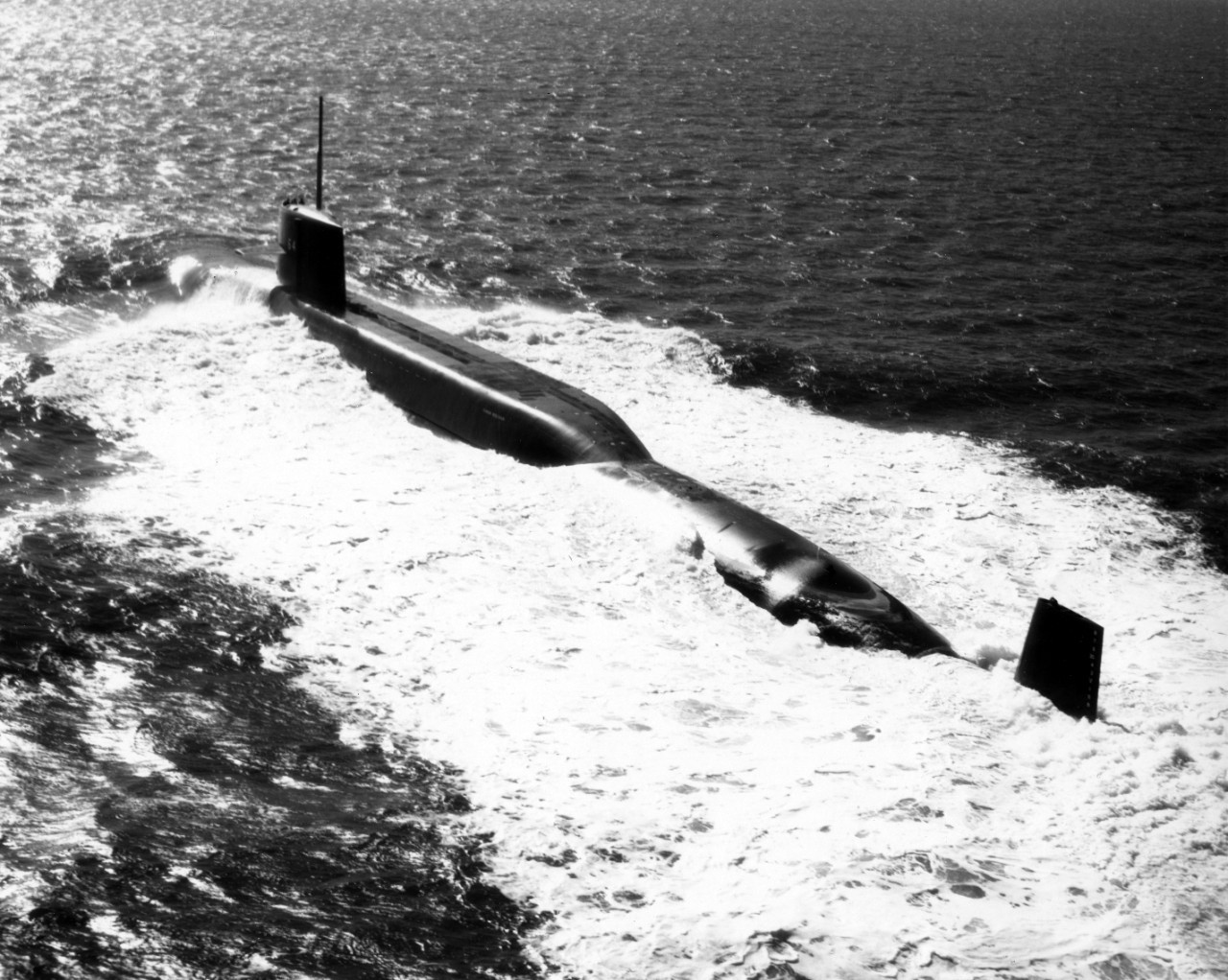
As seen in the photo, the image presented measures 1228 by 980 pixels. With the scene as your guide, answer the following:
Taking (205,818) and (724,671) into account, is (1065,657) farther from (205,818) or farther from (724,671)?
(205,818)

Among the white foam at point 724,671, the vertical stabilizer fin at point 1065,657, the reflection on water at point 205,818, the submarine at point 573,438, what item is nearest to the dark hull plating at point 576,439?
the submarine at point 573,438

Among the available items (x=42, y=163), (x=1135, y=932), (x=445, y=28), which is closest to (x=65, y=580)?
(x=1135, y=932)

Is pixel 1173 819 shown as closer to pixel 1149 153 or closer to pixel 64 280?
pixel 64 280

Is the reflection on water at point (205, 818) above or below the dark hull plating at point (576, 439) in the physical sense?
below

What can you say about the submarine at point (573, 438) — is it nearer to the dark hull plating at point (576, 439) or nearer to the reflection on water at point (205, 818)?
the dark hull plating at point (576, 439)

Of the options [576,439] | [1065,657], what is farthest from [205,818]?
[576,439]

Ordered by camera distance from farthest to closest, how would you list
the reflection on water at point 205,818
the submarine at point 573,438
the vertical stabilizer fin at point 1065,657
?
the submarine at point 573,438, the vertical stabilizer fin at point 1065,657, the reflection on water at point 205,818
